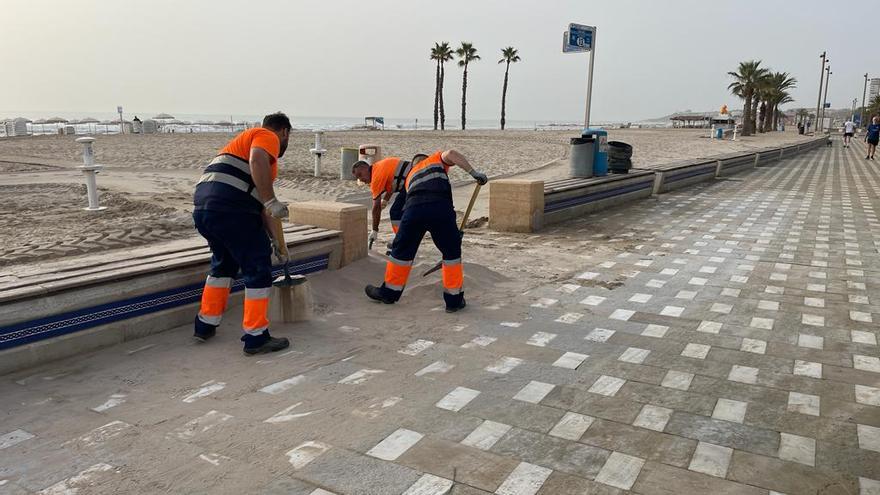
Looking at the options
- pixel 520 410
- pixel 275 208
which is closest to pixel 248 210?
pixel 275 208

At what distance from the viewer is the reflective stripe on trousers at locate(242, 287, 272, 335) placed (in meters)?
4.17

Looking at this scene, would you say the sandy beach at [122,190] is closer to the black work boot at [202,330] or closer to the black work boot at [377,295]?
the black work boot at [202,330]

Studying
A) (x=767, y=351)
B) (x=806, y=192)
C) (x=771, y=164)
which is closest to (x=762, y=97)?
(x=771, y=164)

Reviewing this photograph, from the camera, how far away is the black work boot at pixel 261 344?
165 inches

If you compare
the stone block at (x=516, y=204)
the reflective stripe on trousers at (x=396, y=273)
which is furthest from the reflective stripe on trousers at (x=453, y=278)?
the stone block at (x=516, y=204)

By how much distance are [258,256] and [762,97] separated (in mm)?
58843

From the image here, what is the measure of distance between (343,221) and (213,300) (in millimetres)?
2000

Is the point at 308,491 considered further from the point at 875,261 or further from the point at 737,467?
the point at 875,261

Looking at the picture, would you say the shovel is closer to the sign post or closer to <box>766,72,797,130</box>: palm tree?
the sign post

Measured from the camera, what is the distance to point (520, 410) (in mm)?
3402

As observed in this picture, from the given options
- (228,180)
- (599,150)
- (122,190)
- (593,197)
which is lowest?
(122,190)

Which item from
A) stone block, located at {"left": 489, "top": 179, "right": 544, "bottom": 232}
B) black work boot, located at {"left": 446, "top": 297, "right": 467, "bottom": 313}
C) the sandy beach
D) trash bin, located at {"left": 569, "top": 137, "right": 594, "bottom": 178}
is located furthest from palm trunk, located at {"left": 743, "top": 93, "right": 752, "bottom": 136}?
black work boot, located at {"left": 446, "top": 297, "right": 467, "bottom": 313}

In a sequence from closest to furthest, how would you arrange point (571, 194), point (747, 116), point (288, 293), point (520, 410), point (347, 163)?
point (520, 410), point (288, 293), point (571, 194), point (347, 163), point (747, 116)

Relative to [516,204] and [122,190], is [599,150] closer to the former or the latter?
[516,204]
